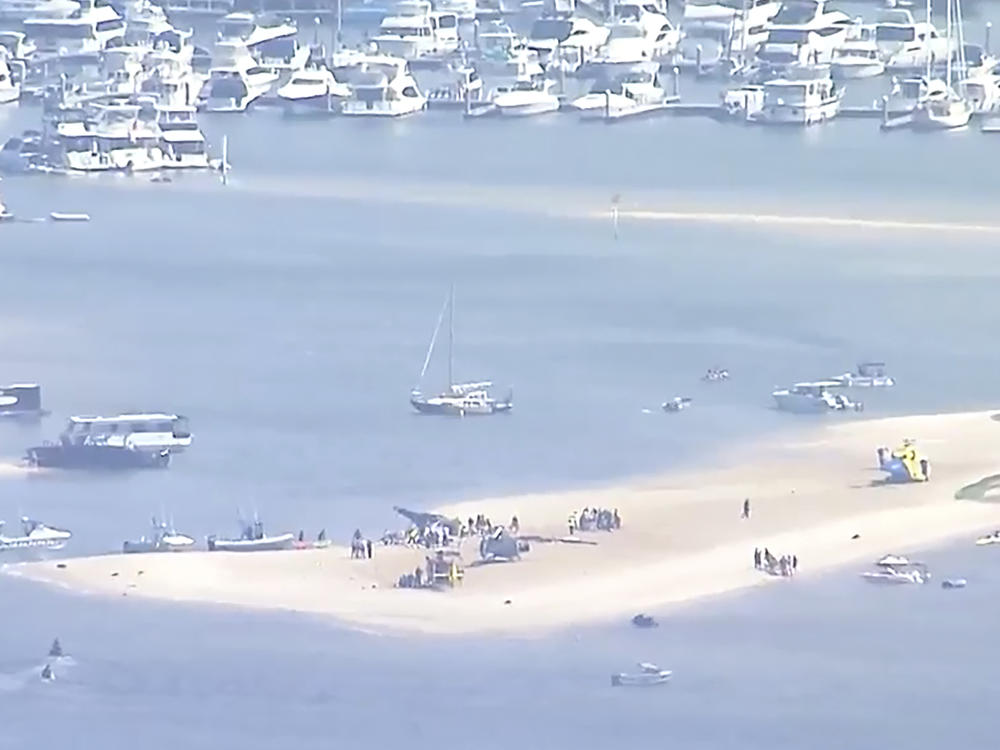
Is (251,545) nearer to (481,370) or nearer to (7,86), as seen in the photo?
(481,370)

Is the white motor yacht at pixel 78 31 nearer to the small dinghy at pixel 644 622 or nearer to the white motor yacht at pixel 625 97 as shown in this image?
the white motor yacht at pixel 625 97

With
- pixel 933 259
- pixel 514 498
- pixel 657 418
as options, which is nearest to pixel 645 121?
pixel 933 259

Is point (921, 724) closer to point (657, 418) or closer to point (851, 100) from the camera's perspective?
point (657, 418)

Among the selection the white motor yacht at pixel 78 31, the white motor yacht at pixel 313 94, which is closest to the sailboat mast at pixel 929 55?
the white motor yacht at pixel 313 94

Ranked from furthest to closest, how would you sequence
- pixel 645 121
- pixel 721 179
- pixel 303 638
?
1. pixel 645 121
2. pixel 721 179
3. pixel 303 638

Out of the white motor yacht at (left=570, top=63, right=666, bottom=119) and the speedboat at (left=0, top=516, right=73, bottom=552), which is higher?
the speedboat at (left=0, top=516, right=73, bottom=552)

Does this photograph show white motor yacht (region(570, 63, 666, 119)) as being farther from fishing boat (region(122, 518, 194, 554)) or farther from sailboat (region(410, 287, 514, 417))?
fishing boat (region(122, 518, 194, 554))

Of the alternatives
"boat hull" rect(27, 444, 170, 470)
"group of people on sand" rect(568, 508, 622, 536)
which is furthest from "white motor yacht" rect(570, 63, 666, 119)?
"group of people on sand" rect(568, 508, 622, 536)
